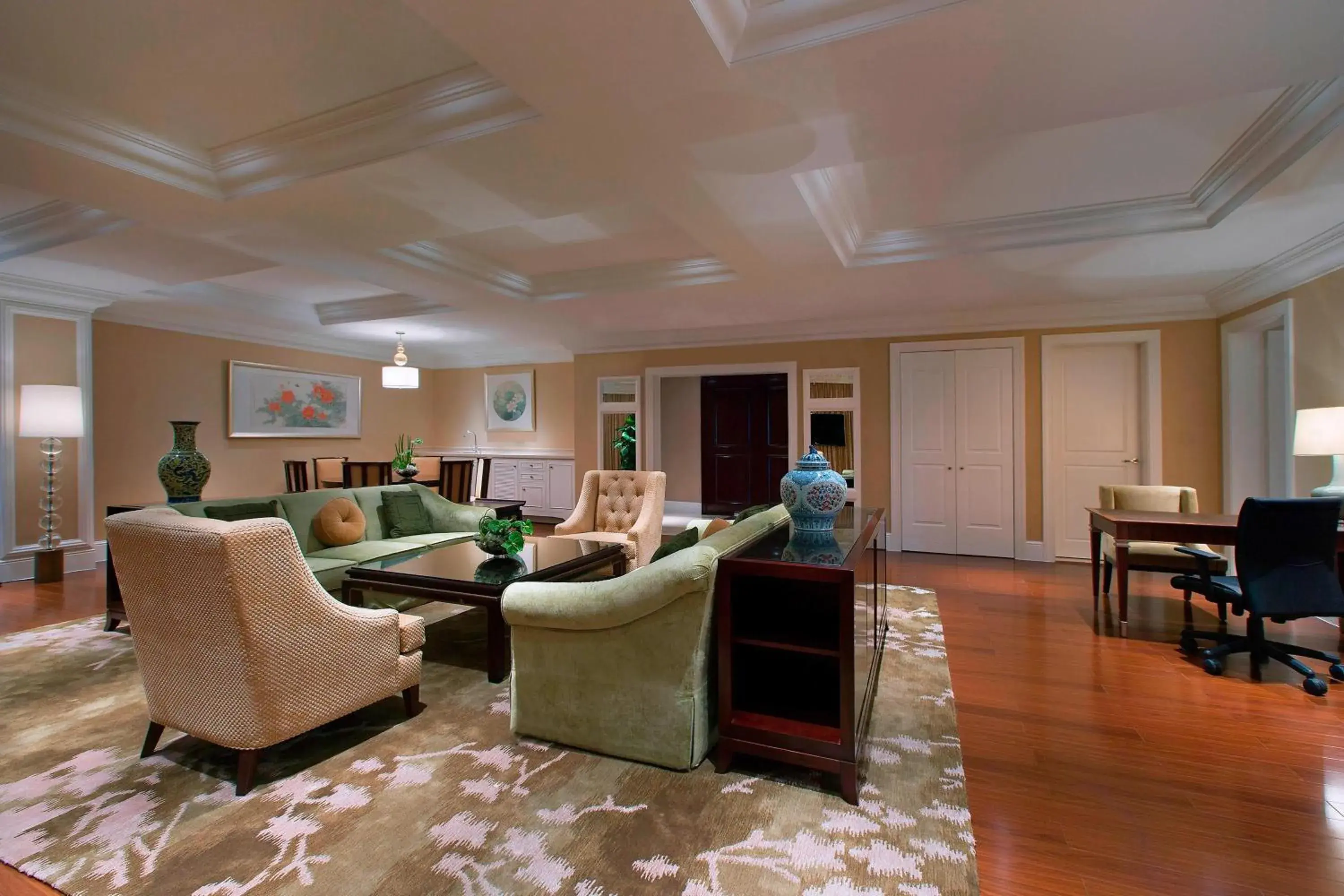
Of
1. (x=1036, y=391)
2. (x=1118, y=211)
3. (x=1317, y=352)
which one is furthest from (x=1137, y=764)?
(x=1036, y=391)

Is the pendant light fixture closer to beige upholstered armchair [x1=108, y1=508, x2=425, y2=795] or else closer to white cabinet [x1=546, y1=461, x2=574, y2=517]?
white cabinet [x1=546, y1=461, x2=574, y2=517]

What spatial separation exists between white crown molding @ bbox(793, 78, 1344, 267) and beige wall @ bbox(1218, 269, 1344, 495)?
1.08 meters

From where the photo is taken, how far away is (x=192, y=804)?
1945mm

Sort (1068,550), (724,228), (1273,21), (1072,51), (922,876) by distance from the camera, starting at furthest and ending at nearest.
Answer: (1068,550) → (724,228) → (1072,51) → (1273,21) → (922,876)

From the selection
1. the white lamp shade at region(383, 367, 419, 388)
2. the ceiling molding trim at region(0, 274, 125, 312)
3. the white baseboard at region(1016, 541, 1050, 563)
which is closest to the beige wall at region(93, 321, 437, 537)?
the ceiling molding trim at region(0, 274, 125, 312)

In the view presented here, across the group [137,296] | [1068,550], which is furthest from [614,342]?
[1068,550]

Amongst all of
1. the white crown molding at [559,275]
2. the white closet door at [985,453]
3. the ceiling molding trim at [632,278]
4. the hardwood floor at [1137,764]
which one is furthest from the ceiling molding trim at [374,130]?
the white closet door at [985,453]

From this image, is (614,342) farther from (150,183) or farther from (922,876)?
(922,876)

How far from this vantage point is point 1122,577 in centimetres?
356

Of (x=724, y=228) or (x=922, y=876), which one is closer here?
(x=922, y=876)

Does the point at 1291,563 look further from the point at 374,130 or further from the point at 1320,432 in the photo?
the point at 374,130

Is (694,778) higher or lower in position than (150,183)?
lower

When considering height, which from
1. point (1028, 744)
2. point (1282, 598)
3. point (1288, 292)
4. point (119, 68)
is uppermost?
point (119, 68)

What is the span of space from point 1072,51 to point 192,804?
3.59m
